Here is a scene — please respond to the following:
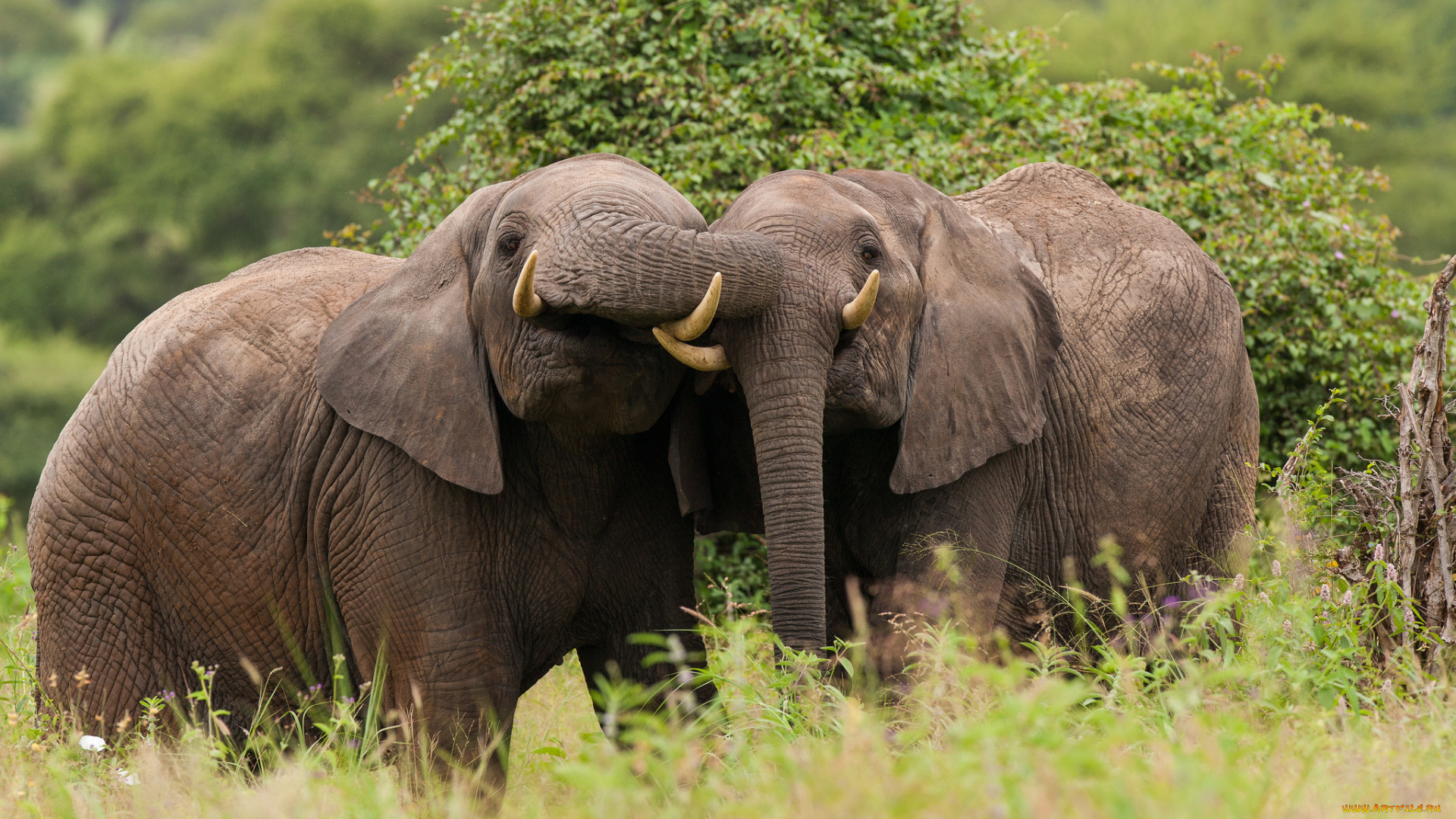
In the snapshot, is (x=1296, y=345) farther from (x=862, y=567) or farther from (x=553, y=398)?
(x=553, y=398)

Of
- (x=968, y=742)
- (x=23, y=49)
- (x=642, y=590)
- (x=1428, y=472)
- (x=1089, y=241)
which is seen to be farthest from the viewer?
(x=23, y=49)

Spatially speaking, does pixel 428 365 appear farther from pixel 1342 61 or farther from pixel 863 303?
pixel 1342 61

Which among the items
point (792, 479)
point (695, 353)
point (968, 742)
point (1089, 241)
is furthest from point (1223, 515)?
point (968, 742)

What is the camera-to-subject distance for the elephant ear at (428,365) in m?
4.63

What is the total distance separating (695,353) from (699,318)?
0.17m

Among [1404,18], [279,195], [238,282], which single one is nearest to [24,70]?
[279,195]

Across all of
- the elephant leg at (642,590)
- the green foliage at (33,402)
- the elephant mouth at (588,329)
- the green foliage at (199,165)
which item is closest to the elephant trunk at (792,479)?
the elephant mouth at (588,329)

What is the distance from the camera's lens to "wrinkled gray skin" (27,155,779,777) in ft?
14.6

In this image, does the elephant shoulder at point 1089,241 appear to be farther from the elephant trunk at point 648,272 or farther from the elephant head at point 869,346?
the elephant trunk at point 648,272

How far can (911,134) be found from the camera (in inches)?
330

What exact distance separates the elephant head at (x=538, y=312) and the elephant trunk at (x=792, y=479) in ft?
0.66

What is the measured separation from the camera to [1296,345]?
8086 mm

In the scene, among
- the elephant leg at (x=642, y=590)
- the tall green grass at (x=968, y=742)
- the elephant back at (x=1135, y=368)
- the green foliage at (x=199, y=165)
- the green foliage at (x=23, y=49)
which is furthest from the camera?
the green foliage at (x=23, y=49)

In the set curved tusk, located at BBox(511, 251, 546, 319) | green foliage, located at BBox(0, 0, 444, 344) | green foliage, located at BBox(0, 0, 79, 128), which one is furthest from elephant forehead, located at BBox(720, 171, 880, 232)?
green foliage, located at BBox(0, 0, 79, 128)
